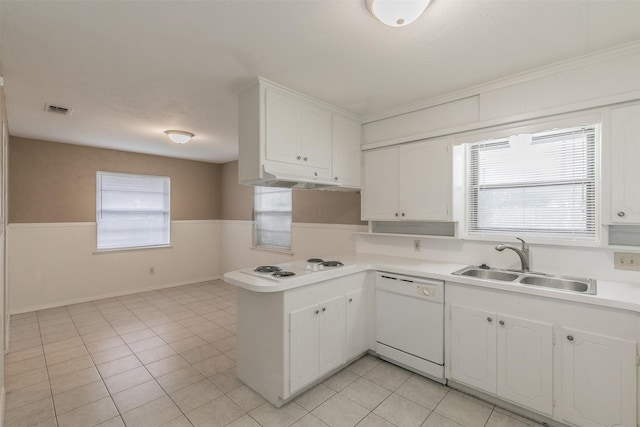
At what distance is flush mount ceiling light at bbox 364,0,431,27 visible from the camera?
1.47 meters

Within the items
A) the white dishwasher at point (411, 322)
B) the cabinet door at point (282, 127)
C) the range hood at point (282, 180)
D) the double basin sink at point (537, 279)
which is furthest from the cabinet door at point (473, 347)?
the cabinet door at point (282, 127)

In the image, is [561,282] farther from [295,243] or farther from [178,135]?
[178,135]

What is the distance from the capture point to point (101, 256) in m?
4.80

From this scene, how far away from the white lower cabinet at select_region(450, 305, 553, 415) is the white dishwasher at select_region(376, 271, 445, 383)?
0.43 feet

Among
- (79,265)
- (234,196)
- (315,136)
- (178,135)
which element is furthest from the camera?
(234,196)

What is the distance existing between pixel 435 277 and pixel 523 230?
93 centimetres

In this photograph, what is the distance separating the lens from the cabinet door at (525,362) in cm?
192

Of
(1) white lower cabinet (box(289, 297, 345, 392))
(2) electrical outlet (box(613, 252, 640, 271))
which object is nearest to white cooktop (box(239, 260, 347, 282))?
(1) white lower cabinet (box(289, 297, 345, 392))

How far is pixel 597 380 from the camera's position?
5.78 feet

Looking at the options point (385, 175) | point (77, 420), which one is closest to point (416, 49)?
point (385, 175)

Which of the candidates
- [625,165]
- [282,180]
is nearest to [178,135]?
[282,180]

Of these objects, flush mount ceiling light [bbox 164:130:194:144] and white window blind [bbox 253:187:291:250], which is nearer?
flush mount ceiling light [bbox 164:130:194:144]

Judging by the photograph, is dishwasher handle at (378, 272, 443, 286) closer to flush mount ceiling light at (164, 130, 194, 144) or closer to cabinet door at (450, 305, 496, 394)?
cabinet door at (450, 305, 496, 394)

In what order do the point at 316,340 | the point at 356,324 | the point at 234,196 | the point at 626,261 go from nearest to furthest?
1. the point at 626,261
2. the point at 316,340
3. the point at 356,324
4. the point at 234,196
